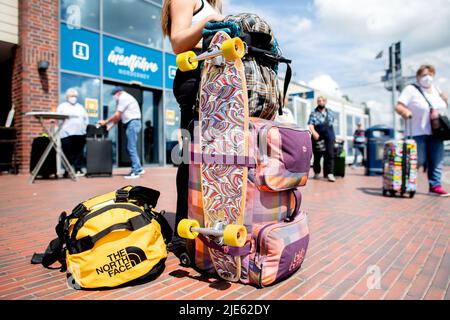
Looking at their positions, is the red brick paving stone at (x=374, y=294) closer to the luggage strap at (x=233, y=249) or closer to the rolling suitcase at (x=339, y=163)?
the luggage strap at (x=233, y=249)

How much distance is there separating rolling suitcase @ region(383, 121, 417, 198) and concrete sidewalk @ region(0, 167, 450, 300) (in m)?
0.99

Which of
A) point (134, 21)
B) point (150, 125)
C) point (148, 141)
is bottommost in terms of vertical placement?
point (148, 141)

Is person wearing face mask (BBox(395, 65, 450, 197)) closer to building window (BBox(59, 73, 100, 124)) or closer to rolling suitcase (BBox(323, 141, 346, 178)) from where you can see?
rolling suitcase (BBox(323, 141, 346, 178))

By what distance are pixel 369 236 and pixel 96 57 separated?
345 inches

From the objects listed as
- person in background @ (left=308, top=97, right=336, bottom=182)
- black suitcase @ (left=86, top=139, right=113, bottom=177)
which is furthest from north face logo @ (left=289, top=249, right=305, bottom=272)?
black suitcase @ (left=86, top=139, right=113, bottom=177)

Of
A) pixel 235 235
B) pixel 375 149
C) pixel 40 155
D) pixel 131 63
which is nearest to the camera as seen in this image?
pixel 235 235

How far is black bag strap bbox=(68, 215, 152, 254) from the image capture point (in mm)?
Result: 1650

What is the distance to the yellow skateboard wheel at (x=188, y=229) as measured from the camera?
5.52ft

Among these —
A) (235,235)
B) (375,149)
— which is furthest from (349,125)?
(235,235)

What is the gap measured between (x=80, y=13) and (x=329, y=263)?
934 centimetres

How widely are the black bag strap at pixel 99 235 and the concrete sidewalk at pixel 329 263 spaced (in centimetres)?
21

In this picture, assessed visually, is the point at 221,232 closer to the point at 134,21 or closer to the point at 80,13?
the point at 80,13

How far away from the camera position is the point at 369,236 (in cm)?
266

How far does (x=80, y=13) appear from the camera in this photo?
8.81 metres
